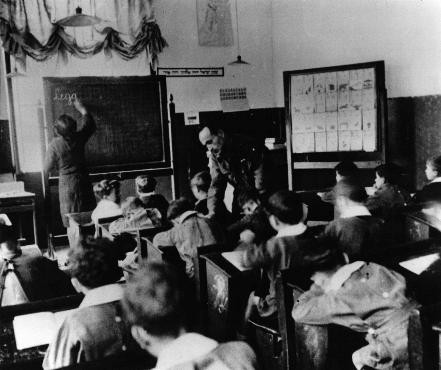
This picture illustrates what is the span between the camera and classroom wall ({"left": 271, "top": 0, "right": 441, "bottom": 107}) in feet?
18.0

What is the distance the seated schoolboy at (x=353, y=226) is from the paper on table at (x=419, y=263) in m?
0.26

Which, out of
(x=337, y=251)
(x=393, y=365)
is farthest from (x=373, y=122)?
(x=393, y=365)

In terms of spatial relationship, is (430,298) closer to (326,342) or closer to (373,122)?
(326,342)

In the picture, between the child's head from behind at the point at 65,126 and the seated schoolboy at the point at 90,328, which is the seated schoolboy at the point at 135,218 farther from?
the child's head from behind at the point at 65,126

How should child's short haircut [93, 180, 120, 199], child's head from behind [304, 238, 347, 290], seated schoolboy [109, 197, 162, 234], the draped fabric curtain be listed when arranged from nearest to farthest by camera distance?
child's head from behind [304, 238, 347, 290], seated schoolboy [109, 197, 162, 234], child's short haircut [93, 180, 120, 199], the draped fabric curtain

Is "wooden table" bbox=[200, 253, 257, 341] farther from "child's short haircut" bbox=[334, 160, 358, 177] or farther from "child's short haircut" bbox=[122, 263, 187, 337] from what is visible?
"child's short haircut" bbox=[334, 160, 358, 177]

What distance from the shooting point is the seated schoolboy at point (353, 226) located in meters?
2.74

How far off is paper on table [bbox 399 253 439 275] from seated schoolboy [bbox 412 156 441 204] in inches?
48.9

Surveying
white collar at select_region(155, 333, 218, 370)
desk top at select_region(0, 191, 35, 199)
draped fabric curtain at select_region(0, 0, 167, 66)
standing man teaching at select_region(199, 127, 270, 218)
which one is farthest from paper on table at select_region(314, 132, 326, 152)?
white collar at select_region(155, 333, 218, 370)

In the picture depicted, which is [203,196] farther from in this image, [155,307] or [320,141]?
[155,307]

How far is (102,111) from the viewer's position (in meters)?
6.07

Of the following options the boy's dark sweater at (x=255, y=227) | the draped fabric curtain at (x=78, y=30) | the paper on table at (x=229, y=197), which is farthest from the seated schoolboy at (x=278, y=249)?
the draped fabric curtain at (x=78, y=30)

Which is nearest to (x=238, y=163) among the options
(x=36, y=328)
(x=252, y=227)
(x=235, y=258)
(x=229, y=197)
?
(x=229, y=197)

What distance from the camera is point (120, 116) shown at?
6.18 metres
